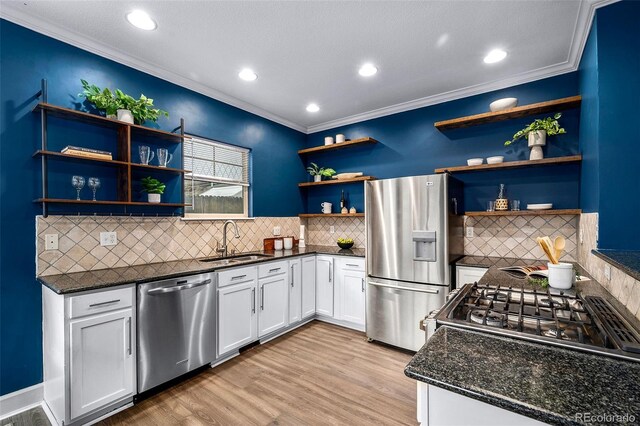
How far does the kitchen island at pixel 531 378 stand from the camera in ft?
2.07

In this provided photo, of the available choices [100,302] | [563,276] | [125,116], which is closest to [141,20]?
[125,116]

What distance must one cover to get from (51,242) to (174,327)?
1097 millimetres

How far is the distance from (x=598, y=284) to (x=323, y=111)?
334cm

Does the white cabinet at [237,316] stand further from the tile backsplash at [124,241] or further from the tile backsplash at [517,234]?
the tile backsplash at [517,234]

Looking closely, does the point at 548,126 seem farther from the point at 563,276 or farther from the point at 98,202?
the point at 98,202

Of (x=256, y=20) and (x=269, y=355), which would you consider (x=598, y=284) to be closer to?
(x=269, y=355)

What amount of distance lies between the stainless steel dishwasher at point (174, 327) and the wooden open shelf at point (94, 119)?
1334mm

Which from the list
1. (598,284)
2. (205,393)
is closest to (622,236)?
(598,284)

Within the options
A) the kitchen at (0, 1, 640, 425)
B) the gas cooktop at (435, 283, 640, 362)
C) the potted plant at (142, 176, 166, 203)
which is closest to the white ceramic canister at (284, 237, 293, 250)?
the kitchen at (0, 1, 640, 425)

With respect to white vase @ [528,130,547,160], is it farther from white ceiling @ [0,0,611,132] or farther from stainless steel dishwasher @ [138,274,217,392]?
stainless steel dishwasher @ [138,274,217,392]

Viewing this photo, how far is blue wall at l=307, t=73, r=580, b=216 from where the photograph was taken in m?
2.83

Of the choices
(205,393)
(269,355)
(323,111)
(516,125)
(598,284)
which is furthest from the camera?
(323,111)

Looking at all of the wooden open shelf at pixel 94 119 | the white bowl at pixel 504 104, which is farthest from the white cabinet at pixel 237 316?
the white bowl at pixel 504 104

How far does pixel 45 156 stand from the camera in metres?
2.08
